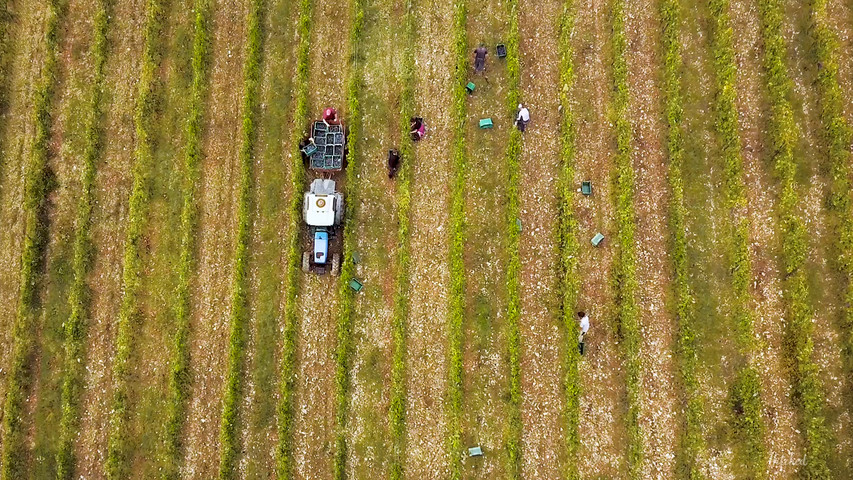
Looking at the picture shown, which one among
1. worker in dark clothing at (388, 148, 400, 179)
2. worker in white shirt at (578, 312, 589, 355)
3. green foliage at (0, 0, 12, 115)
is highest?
green foliage at (0, 0, 12, 115)

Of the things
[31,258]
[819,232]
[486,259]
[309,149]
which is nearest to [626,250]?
[486,259]

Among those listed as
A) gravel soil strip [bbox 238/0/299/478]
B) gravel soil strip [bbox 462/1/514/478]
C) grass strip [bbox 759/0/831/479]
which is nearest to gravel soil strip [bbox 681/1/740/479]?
grass strip [bbox 759/0/831/479]

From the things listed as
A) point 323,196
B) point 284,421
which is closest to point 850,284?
point 323,196

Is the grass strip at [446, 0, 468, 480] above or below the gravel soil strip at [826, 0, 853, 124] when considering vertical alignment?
below

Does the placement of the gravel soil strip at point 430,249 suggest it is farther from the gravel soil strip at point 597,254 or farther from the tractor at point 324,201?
the gravel soil strip at point 597,254

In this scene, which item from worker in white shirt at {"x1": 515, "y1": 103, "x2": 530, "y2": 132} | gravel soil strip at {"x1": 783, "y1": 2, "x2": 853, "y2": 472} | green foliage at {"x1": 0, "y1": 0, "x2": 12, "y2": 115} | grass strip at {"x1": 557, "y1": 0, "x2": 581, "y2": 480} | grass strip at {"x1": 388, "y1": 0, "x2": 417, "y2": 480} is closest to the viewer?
gravel soil strip at {"x1": 783, "y1": 2, "x2": 853, "y2": 472}

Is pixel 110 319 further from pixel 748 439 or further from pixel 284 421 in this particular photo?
pixel 748 439

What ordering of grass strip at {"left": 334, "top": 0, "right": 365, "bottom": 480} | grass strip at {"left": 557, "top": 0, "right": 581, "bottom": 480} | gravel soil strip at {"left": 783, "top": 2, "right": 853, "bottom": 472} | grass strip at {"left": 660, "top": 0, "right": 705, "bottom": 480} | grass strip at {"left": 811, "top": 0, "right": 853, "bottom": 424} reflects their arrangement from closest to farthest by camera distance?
gravel soil strip at {"left": 783, "top": 2, "right": 853, "bottom": 472}
grass strip at {"left": 811, "top": 0, "right": 853, "bottom": 424}
grass strip at {"left": 660, "top": 0, "right": 705, "bottom": 480}
grass strip at {"left": 557, "top": 0, "right": 581, "bottom": 480}
grass strip at {"left": 334, "top": 0, "right": 365, "bottom": 480}

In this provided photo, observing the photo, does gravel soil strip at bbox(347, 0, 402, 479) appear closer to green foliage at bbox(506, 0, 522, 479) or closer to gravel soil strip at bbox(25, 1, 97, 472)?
green foliage at bbox(506, 0, 522, 479)
